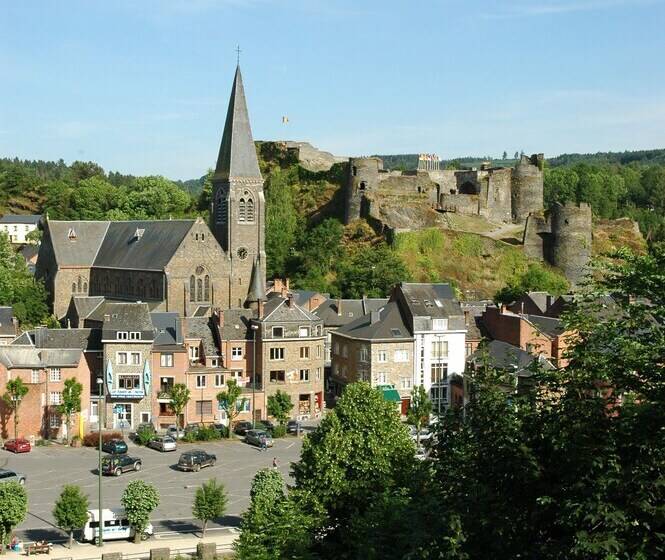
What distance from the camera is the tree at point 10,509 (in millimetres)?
33219

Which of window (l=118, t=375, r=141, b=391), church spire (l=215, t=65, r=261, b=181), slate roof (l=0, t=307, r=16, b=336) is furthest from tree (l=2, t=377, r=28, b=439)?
church spire (l=215, t=65, r=261, b=181)

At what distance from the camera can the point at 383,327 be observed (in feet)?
196

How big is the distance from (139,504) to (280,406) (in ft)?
64.7

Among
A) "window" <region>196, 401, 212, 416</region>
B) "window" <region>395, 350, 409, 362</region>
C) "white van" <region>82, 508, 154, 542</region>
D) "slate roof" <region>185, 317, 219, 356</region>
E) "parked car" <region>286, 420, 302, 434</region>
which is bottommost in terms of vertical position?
"white van" <region>82, 508, 154, 542</region>

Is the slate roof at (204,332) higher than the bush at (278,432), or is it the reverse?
the slate roof at (204,332)

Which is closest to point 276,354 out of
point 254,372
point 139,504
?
point 254,372

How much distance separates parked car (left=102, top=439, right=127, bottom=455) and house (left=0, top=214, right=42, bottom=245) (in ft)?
284

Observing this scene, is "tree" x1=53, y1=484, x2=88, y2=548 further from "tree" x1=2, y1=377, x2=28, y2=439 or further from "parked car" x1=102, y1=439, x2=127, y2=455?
"tree" x1=2, y1=377, x2=28, y2=439

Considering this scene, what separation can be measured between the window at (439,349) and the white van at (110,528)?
27.1 meters

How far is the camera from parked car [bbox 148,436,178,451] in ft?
160

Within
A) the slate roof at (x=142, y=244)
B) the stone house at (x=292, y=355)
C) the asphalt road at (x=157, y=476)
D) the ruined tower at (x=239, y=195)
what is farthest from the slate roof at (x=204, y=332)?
the ruined tower at (x=239, y=195)

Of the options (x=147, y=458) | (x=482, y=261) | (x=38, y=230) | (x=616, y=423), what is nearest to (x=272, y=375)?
(x=147, y=458)

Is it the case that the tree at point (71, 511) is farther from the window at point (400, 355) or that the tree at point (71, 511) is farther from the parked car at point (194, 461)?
the window at point (400, 355)

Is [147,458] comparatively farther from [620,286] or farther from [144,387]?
[620,286]
